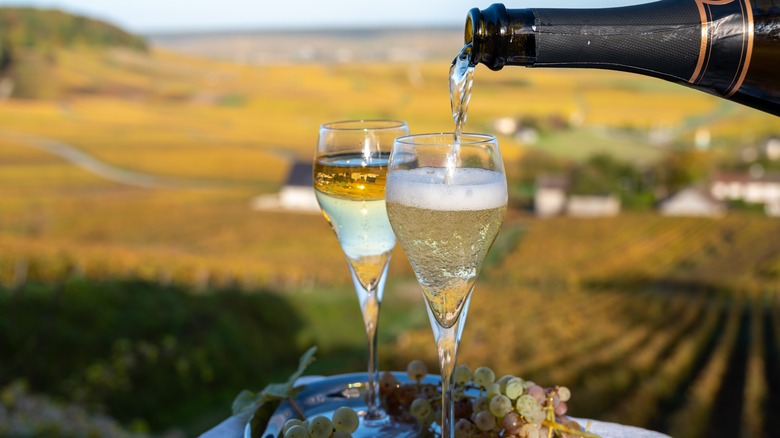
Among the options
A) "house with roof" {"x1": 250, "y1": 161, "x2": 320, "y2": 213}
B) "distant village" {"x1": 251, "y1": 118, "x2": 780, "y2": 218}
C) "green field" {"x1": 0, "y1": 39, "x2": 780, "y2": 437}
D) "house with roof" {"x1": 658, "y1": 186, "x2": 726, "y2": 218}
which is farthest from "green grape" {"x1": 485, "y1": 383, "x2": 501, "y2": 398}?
"house with roof" {"x1": 658, "y1": 186, "x2": 726, "y2": 218}

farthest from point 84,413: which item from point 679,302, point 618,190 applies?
point 618,190

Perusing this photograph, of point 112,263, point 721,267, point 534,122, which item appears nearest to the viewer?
point 112,263

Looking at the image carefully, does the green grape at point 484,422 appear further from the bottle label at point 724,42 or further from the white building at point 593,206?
the white building at point 593,206

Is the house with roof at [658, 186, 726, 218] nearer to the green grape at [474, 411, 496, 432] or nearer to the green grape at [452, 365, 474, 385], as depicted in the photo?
the green grape at [452, 365, 474, 385]

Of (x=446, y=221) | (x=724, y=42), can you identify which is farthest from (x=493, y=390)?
(x=724, y=42)

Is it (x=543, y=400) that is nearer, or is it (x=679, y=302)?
(x=543, y=400)

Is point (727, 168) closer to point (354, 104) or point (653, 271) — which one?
point (653, 271)
